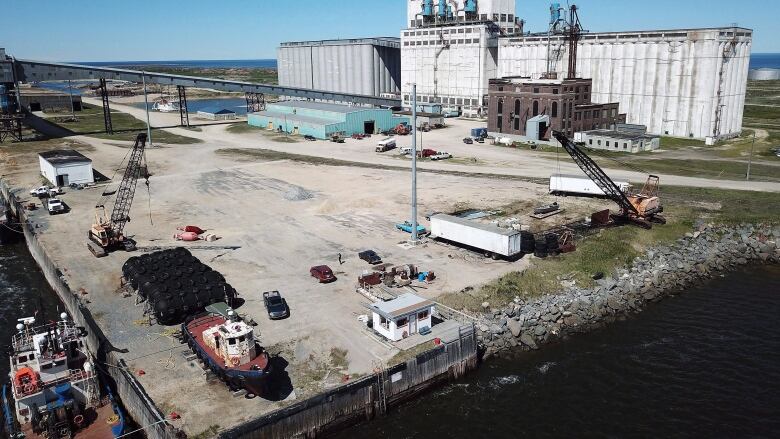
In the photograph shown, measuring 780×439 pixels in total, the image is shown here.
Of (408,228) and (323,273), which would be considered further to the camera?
(408,228)

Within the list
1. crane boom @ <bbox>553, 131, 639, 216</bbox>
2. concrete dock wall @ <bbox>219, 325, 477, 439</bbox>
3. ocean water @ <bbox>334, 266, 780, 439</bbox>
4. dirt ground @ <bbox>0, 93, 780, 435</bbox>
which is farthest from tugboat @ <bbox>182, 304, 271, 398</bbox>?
crane boom @ <bbox>553, 131, 639, 216</bbox>

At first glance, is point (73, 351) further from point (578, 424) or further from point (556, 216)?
point (556, 216)

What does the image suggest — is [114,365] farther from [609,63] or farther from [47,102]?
[47,102]

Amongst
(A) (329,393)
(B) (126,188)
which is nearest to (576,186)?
(A) (329,393)

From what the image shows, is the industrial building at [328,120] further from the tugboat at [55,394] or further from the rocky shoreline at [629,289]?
the tugboat at [55,394]

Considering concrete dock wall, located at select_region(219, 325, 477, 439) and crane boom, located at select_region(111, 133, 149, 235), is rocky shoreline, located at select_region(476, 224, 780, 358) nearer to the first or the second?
concrete dock wall, located at select_region(219, 325, 477, 439)

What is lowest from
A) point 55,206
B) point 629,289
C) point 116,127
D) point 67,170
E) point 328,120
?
point 629,289
